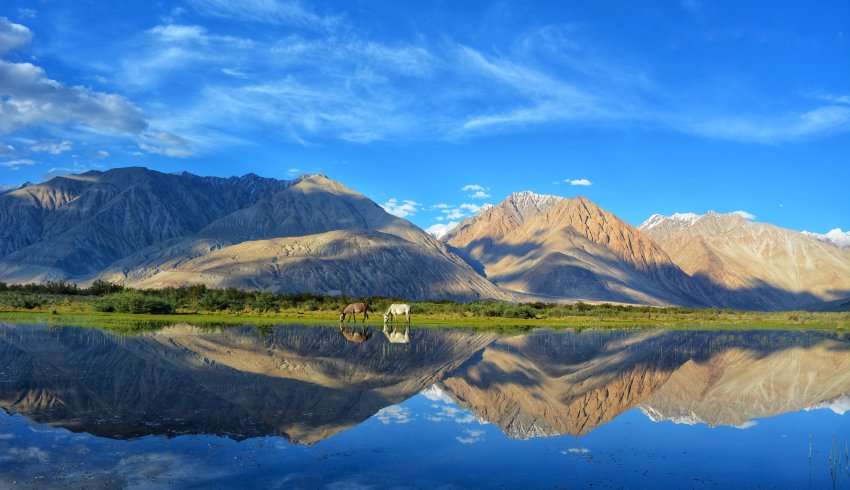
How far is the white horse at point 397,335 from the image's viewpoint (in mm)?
37075

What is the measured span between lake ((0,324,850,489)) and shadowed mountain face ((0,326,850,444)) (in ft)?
0.30

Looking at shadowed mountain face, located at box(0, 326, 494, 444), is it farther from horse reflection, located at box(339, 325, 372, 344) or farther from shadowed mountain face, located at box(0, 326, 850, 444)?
horse reflection, located at box(339, 325, 372, 344)

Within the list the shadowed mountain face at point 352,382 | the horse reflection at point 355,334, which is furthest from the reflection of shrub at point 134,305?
the shadowed mountain face at point 352,382

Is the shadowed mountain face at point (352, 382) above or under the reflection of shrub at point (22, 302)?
under

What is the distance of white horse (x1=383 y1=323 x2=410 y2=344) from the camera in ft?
122

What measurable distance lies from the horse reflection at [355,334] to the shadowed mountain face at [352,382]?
63 cm

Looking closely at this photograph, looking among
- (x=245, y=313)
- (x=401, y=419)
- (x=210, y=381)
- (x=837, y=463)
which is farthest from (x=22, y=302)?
(x=837, y=463)

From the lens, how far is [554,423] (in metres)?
17.3

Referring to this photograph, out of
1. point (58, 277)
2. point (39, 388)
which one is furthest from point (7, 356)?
point (58, 277)

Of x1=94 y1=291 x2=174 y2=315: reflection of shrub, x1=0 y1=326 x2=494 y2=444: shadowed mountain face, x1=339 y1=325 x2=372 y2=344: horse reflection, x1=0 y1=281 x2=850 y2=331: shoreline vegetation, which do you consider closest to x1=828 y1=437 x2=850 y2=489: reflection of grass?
x1=0 y1=326 x2=494 y2=444: shadowed mountain face

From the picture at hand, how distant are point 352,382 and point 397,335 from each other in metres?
19.8

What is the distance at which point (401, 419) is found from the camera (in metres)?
17.0

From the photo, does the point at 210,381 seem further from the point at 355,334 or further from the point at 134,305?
the point at 134,305

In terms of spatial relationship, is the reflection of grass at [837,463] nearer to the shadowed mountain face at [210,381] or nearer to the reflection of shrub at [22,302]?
the shadowed mountain face at [210,381]
